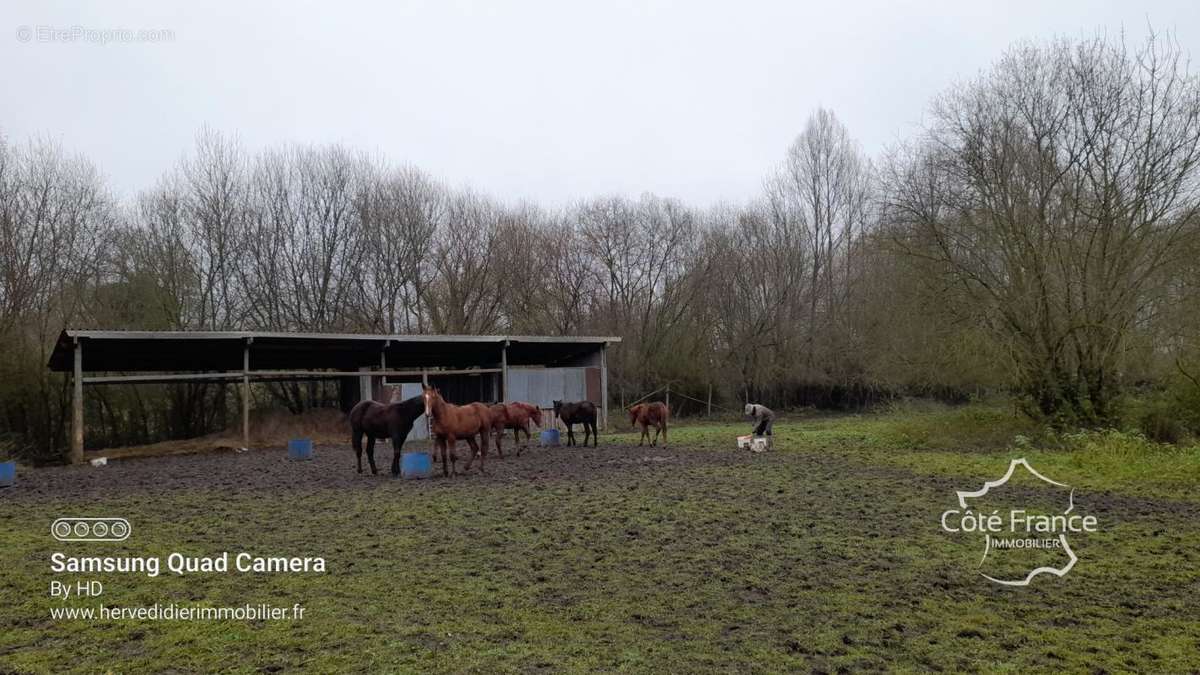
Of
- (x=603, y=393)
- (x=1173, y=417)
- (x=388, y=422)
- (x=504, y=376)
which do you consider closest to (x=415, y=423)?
(x=504, y=376)

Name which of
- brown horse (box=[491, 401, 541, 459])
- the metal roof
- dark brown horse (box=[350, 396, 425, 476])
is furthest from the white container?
the metal roof

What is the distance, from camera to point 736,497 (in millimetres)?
9891

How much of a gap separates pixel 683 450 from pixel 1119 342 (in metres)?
9.72

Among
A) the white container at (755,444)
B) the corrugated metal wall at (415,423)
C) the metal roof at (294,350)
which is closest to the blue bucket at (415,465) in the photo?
the white container at (755,444)

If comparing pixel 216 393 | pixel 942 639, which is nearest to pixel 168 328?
pixel 216 393

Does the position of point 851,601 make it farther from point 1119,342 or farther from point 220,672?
point 1119,342

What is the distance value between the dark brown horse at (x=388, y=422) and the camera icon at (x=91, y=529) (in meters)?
4.42

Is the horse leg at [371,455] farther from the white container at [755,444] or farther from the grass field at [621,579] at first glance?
the white container at [755,444]

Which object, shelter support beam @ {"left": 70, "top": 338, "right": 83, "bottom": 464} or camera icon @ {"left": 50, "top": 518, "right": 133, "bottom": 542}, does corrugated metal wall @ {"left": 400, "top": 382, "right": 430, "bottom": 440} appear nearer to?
shelter support beam @ {"left": 70, "top": 338, "right": 83, "bottom": 464}

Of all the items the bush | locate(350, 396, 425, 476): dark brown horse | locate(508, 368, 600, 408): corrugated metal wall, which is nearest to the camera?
locate(350, 396, 425, 476): dark brown horse

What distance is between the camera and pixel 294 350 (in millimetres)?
22156

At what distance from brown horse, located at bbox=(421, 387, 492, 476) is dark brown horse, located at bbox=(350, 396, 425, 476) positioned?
39 centimetres

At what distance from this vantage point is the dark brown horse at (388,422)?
12.5 meters

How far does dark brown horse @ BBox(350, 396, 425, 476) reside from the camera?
41.2ft
